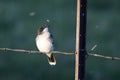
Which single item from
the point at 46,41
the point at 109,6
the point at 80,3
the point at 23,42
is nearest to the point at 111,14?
the point at 109,6

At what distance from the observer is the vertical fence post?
297 centimetres

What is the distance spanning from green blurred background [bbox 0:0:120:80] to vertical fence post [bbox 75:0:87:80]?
11.4 feet

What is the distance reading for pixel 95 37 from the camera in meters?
7.25

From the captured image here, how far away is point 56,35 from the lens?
286 inches

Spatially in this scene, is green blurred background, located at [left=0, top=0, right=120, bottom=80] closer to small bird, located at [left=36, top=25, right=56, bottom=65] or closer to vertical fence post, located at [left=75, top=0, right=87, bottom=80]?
small bird, located at [left=36, top=25, right=56, bottom=65]

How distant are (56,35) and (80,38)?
4.27 metres

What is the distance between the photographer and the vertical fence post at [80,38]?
2.97 metres

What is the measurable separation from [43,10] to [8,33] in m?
0.54

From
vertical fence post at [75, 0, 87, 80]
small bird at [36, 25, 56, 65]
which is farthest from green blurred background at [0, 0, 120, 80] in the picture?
vertical fence post at [75, 0, 87, 80]

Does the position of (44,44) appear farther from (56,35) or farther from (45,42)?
(56,35)

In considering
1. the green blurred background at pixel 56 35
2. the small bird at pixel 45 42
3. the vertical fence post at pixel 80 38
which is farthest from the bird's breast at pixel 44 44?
the green blurred background at pixel 56 35

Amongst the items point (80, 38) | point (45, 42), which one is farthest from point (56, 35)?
point (80, 38)

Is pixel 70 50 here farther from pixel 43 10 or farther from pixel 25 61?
pixel 43 10

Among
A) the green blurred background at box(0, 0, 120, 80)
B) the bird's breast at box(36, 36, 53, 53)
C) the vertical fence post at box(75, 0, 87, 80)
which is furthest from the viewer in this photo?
the green blurred background at box(0, 0, 120, 80)
